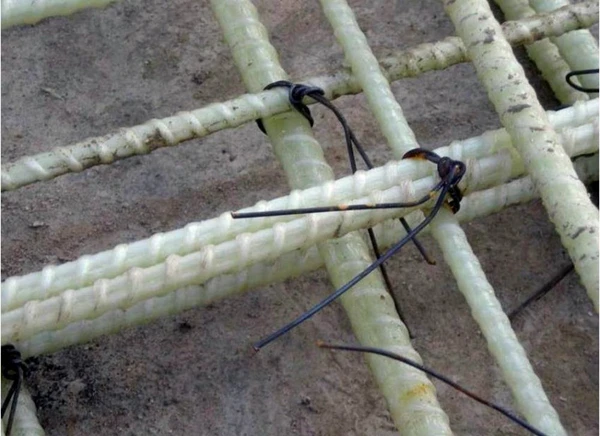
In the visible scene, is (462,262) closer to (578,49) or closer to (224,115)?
(224,115)

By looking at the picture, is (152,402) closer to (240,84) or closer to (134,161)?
(134,161)

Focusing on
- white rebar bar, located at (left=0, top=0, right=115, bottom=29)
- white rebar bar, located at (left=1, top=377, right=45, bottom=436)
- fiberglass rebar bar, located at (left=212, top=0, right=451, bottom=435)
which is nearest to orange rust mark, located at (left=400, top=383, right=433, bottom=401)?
fiberglass rebar bar, located at (left=212, top=0, right=451, bottom=435)

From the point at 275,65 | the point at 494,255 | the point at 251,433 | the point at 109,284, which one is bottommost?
the point at 251,433

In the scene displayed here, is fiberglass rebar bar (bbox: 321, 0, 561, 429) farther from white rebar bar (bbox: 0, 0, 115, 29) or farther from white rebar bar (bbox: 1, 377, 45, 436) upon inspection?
white rebar bar (bbox: 1, 377, 45, 436)

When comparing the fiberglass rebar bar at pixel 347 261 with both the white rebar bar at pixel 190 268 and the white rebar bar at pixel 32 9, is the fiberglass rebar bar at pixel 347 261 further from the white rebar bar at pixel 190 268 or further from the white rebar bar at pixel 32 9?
the white rebar bar at pixel 32 9

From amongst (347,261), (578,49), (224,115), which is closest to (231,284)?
(347,261)

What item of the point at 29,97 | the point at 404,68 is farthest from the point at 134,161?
the point at 404,68
